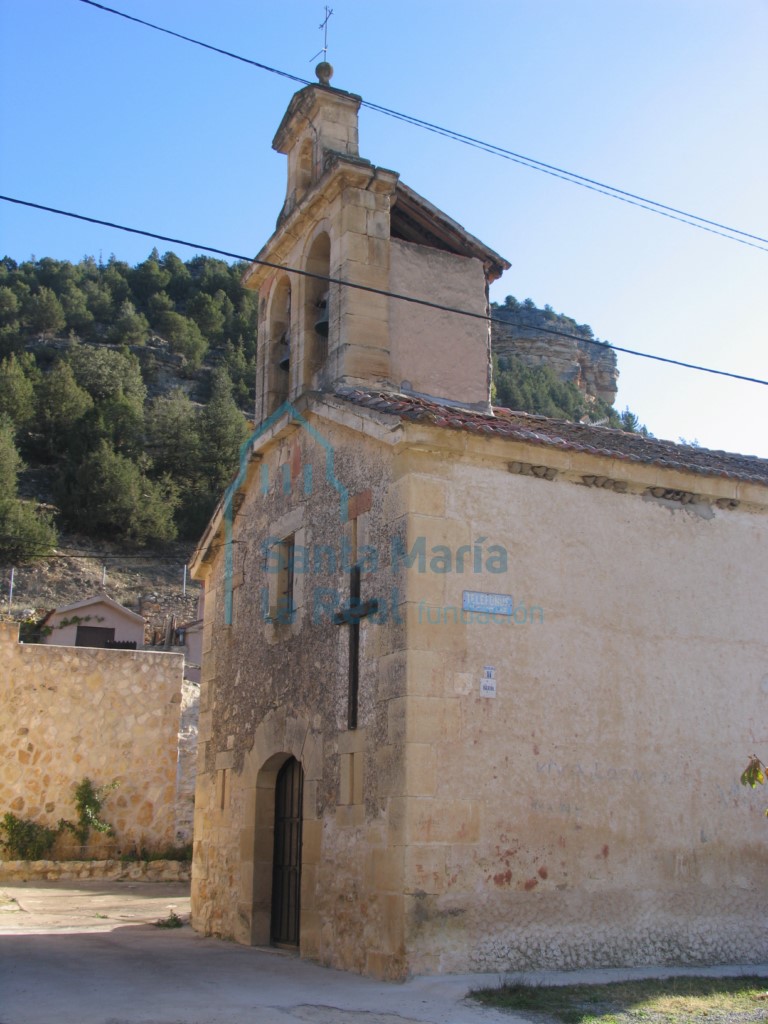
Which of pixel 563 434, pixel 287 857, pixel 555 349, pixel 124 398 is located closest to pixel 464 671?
pixel 287 857

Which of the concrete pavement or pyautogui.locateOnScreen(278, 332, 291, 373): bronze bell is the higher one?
pyautogui.locateOnScreen(278, 332, 291, 373): bronze bell

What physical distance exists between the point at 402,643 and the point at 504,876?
186cm

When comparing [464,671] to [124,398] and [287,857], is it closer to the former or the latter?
[287,857]

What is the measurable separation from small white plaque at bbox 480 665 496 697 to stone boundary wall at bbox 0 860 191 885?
32.1ft

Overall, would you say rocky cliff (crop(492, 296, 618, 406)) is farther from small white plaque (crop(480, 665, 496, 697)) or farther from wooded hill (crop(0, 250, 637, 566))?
small white plaque (crop(480, 665, 496, 697))

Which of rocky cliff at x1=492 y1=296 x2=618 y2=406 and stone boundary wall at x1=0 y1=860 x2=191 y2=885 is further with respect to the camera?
rocky cliff at x1=492 y1=296 x2=618 y2=406

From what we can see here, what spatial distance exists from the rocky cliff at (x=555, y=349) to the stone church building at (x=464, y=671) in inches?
2399

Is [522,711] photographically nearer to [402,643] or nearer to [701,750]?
[402,643]

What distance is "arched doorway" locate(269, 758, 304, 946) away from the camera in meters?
9.78

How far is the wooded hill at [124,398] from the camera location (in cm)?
4178

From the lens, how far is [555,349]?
245 ft

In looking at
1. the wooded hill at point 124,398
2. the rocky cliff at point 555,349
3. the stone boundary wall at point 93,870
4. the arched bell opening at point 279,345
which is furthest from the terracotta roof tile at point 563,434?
the rocky cliff at point 555,349

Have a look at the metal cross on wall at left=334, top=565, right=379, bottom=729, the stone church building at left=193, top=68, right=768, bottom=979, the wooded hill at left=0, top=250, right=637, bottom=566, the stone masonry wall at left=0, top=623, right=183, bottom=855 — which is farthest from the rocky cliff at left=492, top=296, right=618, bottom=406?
the metal cross on wall at left=334, top=565, right=379, bottom=729

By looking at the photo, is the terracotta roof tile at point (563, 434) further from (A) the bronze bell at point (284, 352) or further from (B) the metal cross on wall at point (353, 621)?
(A) the bronze bell at point (284, 352)
